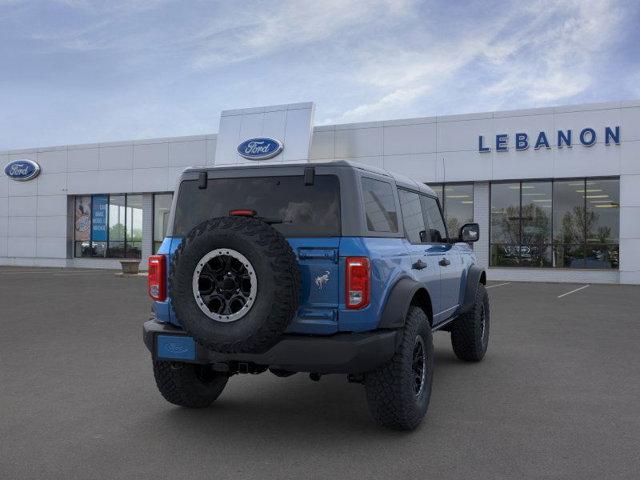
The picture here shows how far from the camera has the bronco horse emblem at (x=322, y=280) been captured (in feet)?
13.8

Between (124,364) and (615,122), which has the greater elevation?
(615,122)

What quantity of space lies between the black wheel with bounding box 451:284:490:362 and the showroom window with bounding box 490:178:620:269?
17.5 m

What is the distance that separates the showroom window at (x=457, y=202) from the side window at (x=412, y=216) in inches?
760

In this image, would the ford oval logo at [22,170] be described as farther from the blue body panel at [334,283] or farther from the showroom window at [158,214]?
the blue body panel at [334,283]

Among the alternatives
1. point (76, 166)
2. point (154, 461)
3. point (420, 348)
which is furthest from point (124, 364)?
point (76, 166)

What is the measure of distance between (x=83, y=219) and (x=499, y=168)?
20.4 metres

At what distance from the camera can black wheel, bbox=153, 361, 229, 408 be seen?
4.92m

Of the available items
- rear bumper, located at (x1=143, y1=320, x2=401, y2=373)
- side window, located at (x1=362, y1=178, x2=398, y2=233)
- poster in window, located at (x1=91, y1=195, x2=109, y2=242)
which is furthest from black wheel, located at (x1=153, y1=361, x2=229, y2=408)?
poster in window, located at (x1=91, y1=195, x2=109, y2=242)

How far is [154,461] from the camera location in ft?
13.0

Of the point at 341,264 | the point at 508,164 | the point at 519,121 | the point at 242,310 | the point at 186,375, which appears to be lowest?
the point at 186,375

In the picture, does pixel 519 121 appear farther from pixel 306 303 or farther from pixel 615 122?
pixel 306 303

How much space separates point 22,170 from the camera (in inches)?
1284

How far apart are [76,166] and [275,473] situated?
30.9 m

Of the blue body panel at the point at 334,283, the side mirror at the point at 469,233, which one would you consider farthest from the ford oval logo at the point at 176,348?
the side mirror at the point at 469,233
